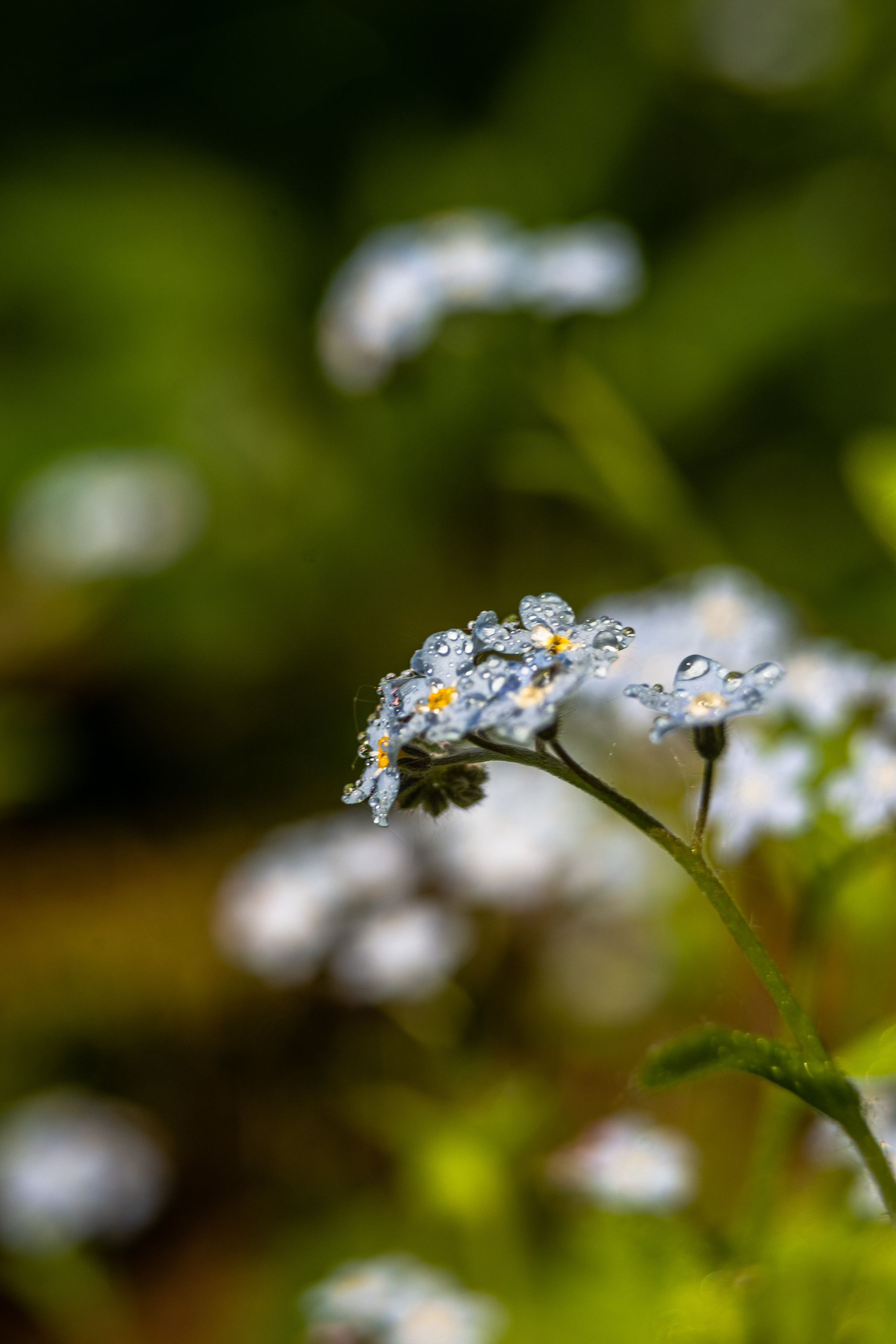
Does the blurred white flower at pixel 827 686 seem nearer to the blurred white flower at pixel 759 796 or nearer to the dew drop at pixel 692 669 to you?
the blurred white flower at pixel 759 796

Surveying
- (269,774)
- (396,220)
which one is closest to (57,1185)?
(269,774)

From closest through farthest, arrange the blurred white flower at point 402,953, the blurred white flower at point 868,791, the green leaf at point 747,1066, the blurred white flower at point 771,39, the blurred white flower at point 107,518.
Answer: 1. the green leaf at point 747,1066
2. the blurred white flower at point 868,791
3. the blurred white flower at point 402,953
4. the blurred white flower at point 107,518
5. the blurred white flower at point 771,39

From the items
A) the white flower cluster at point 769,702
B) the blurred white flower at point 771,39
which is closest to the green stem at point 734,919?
the white flower cluster at point 769,702

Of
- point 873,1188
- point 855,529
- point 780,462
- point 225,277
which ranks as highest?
point 225,277

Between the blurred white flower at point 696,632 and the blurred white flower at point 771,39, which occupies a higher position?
the blurred white flower at point 771,39

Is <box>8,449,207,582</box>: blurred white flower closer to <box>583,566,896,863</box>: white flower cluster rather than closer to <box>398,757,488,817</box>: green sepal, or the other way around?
<box>583,566,896,863</box>: white flower cluster

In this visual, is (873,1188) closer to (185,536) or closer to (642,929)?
(642,929)
